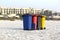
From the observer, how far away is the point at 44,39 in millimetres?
9008

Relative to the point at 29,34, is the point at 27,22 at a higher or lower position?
higher

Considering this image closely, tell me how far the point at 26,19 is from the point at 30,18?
0.29 meters

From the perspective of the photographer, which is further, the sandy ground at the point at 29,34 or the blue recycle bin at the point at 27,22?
the blue recycle bin at the point at 27,22

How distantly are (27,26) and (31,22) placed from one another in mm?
386

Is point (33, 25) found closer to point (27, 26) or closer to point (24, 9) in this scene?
point (27, 26)

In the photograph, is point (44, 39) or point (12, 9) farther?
point (12, 9)

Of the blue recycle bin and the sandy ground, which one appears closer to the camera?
the sandy ground

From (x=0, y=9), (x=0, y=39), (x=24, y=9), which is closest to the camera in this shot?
(x=0, y=39)

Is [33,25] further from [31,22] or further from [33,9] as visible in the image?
[33,9]

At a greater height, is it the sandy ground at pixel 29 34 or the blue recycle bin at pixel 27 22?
the blue recycle bin at pixel 27 22

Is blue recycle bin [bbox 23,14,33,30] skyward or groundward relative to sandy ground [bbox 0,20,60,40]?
skyward

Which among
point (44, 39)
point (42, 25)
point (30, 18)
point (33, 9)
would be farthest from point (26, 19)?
point (33, 9)

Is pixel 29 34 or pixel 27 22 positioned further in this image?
pixel 27 22

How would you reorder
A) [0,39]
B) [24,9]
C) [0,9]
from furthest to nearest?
[24,9]
[0,9]
[0,39]
